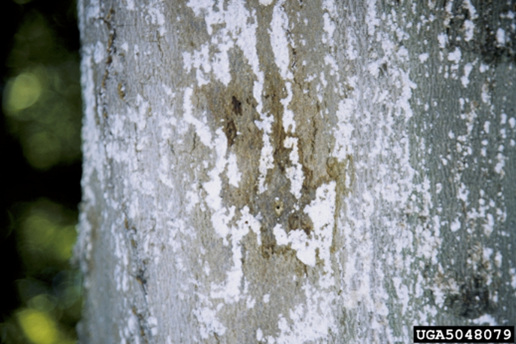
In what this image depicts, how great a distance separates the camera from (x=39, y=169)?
3.09 ft

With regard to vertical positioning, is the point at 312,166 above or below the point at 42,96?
below

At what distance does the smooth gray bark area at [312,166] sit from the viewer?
0.30 meters

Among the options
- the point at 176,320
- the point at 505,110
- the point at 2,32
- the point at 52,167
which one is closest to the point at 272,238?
the point at 176,320

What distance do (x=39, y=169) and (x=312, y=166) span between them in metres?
0.94

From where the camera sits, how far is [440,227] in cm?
31

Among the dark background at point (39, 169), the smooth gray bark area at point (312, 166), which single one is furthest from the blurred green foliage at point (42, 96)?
the smooth gray bark area at point (312, 166)

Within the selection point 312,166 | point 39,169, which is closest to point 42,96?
point 39,169

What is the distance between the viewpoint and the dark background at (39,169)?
3.01 ft

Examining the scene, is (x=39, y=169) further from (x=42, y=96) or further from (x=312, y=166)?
(x=312, y=166)

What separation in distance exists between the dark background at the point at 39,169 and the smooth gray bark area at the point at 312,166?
71cm

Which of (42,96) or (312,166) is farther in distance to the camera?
(42,96)

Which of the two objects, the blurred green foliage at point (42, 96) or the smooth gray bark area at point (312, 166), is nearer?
the smooth gray bark area at point (312, 166)

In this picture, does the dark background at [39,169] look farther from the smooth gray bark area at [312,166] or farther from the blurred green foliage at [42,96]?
the smooth gray bark area at [312,166]

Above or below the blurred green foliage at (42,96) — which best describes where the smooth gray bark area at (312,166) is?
below
